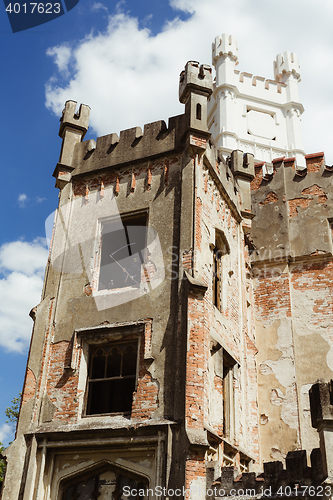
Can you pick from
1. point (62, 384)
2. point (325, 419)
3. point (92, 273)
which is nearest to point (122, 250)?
point (92, 273)

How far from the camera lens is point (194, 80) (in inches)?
476

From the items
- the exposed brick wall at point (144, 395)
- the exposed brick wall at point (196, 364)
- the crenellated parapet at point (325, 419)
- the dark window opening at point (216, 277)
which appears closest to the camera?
the crenellated parapet at point (325, 419)

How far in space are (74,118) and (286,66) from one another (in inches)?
1069

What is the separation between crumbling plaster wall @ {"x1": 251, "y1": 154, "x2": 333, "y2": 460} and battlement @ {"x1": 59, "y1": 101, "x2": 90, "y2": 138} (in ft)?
18.7

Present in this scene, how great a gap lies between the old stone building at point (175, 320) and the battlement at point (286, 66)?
22.7m

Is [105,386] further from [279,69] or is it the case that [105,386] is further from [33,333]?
[279,69]

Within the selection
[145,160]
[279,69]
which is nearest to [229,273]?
[145,160]

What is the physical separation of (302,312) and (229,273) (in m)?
2.67

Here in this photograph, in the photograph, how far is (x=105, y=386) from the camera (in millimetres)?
11828

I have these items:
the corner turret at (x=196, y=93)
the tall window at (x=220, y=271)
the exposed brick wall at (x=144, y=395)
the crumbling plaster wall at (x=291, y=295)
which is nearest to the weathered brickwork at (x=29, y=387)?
the exposed brick wall at (x=144, y=395)

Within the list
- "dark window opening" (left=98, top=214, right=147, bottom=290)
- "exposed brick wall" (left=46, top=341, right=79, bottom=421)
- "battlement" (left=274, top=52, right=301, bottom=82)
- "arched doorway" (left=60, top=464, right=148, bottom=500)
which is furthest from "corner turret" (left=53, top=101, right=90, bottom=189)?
"battlement" (left=274, top=52, right=301, bottom=82)

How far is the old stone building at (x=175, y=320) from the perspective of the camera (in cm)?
924

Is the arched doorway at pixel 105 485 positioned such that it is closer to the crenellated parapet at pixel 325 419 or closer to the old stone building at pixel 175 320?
the old stone building at pixel 175 320

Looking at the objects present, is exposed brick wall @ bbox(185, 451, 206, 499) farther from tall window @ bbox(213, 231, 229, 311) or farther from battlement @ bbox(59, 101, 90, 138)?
battlement @ bbox(59, 101, 90, 138)
